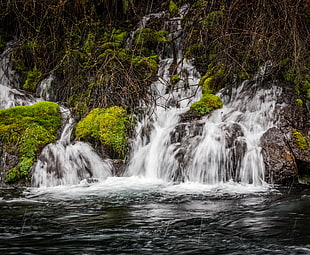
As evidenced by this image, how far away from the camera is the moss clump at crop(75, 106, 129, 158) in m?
7.82

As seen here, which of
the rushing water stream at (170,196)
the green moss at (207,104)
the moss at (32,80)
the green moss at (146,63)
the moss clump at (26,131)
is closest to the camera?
the rushing water stream at (170,196)

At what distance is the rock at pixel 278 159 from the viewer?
6.27m

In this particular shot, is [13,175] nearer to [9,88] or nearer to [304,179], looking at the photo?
[9,88]

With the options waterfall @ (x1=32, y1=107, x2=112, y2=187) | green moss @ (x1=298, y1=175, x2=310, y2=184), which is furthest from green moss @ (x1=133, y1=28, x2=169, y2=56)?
green moss @ (x1=298, y1=175, x2=310, y2=184)

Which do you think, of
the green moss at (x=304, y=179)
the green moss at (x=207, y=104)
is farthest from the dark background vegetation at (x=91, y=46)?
the green moss at (x=304, y=179)

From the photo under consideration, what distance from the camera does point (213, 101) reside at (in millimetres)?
8664

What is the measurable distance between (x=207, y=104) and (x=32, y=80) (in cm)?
612

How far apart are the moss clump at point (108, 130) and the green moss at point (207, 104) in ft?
5.51

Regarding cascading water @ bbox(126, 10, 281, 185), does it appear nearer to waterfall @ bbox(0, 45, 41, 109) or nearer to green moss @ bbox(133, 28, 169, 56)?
green moss @ bbox(133, 28, 169, 56)

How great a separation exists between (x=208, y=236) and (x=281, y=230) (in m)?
0.78

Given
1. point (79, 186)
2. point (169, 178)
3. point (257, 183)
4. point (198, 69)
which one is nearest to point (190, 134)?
point (169, 178)

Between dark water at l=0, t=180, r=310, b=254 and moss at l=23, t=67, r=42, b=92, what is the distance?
620 cm

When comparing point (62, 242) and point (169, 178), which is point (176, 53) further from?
point (62, 242)

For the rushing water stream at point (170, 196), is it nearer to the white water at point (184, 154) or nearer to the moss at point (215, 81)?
the white water at point (184, 154)
